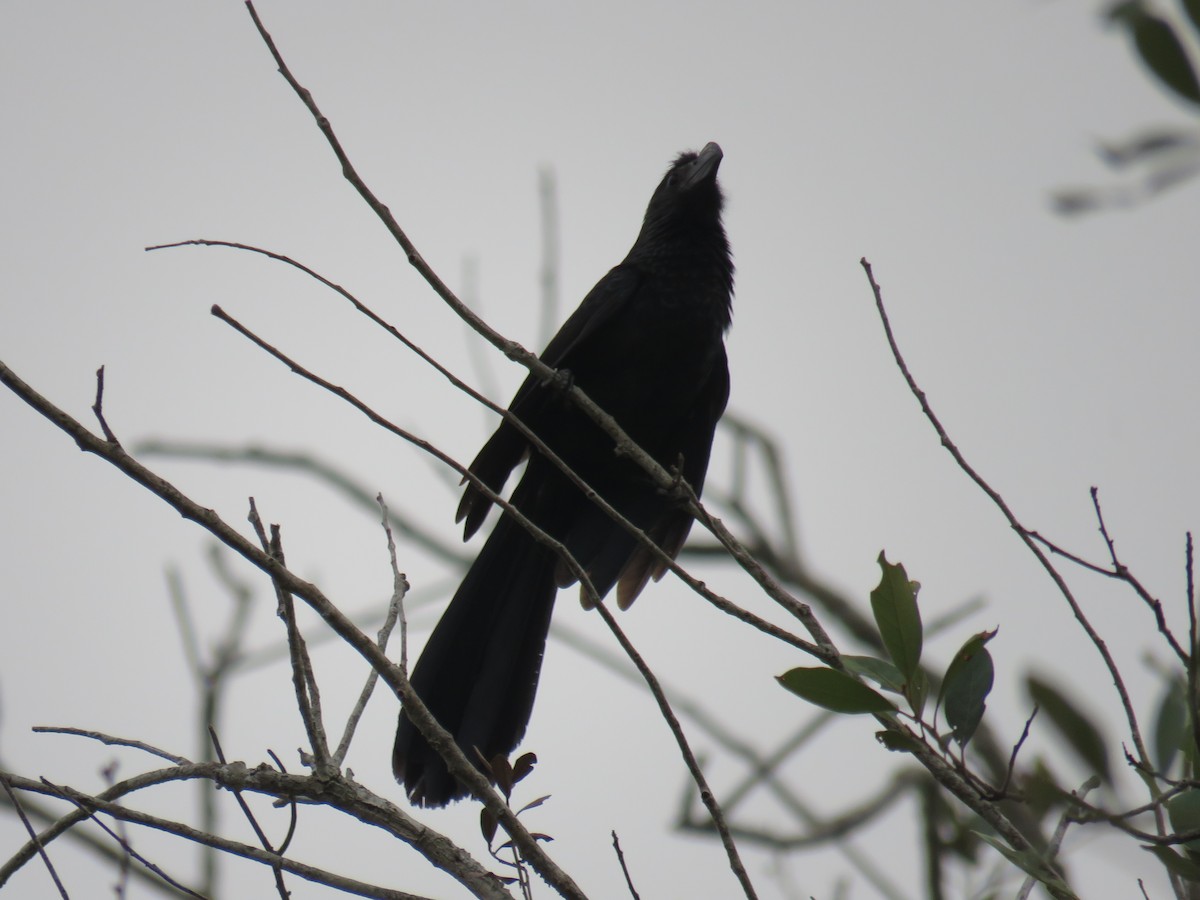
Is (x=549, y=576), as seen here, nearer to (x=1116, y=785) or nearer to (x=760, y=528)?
(x=760, y=528)

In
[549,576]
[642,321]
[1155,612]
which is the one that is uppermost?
[642,321]

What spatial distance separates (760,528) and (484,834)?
170 cm

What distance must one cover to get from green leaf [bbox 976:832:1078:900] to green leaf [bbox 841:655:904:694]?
0.30 meters

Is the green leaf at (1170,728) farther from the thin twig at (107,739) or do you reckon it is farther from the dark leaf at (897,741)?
the thin twig at (107,739)

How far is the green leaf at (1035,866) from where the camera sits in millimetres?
1489

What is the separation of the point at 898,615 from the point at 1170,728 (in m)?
0.40

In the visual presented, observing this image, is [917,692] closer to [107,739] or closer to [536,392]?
[107,739]

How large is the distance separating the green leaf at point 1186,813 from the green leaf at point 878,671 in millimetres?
402

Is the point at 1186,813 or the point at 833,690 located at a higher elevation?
the point at 833,690

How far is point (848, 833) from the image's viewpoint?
241 cm

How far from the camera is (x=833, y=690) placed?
184 cm

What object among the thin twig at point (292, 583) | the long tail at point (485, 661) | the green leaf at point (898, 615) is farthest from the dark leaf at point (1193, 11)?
the long tail at point (485, 661)

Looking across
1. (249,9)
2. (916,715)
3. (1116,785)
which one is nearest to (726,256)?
(249,9)

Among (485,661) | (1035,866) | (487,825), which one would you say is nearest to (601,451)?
(485,661)
